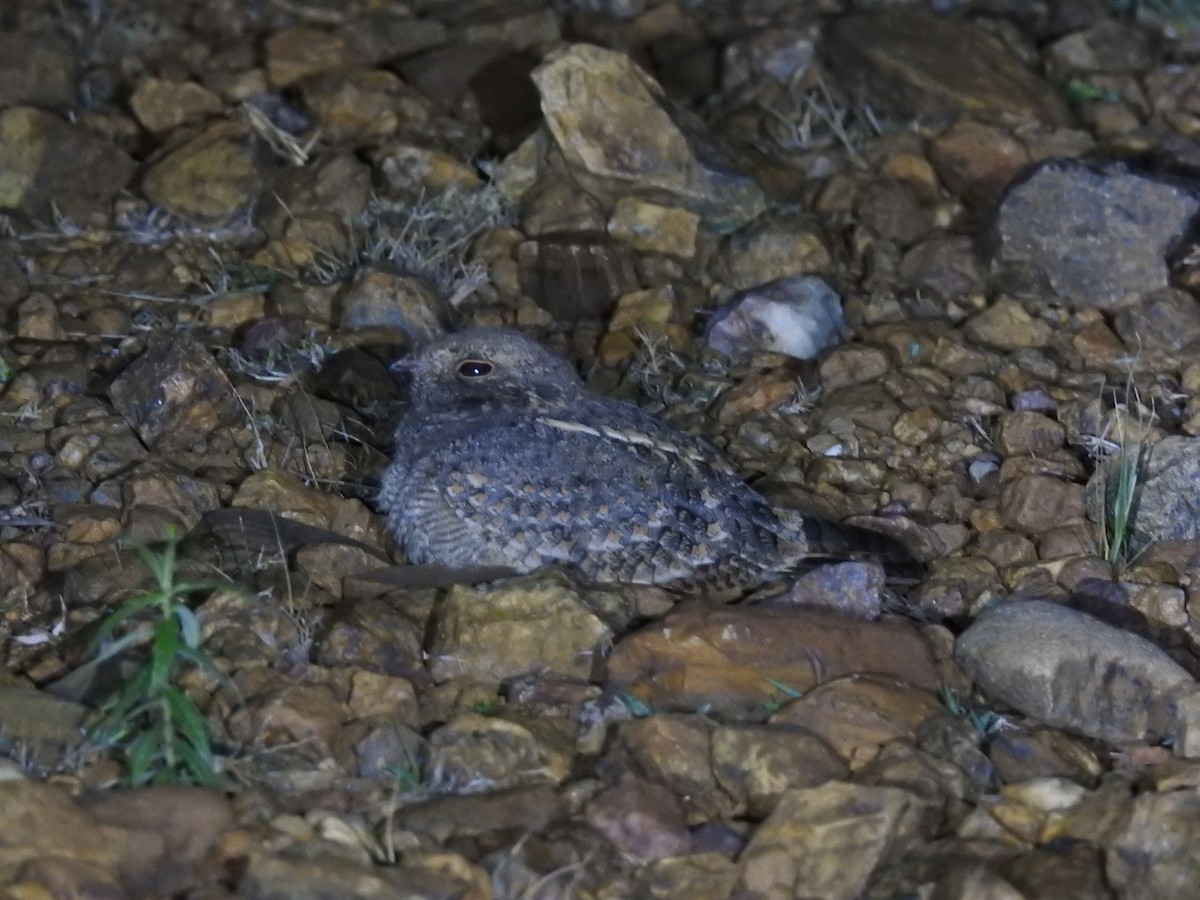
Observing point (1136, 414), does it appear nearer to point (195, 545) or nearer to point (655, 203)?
point (655, 203)

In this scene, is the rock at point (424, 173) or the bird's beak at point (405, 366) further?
the rock at point (424, 173)

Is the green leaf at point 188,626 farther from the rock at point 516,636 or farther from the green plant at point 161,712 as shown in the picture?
the rock at point 516,636

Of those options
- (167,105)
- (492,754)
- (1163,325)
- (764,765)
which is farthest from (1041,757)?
(167,105)

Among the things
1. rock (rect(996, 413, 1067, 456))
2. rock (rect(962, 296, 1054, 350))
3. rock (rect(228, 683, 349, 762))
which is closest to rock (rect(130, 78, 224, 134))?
rock (rect(962, 296, 1054, 350))

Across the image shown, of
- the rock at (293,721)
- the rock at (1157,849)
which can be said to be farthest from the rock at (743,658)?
the rock at (1157,849)

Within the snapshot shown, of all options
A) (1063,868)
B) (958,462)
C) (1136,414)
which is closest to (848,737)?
(1063,868)

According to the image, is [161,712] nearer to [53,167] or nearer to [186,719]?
[186,719]

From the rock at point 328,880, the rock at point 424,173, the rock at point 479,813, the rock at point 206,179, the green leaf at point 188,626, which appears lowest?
the rock at point 206,179
